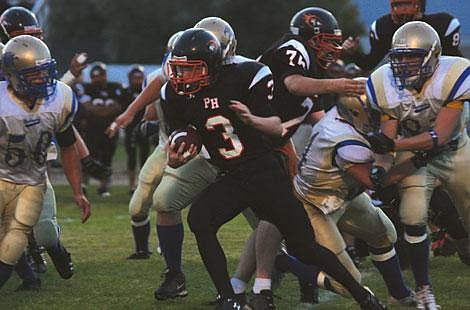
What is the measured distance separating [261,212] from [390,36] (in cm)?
239

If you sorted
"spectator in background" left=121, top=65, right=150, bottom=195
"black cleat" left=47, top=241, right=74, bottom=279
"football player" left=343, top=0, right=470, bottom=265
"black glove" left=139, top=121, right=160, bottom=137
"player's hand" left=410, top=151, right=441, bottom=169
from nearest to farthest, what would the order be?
"player's hand" left=410, top=151, right=441, bottom=169 < "black cleat" left=47, top=241, right=74, bottom=279 < "black glove" left=139, top=121, right=160, bottom=137 < "football player" left=343, top=0, right=470, bottom=265 < "spectator in background" left=121, top=65, right=150, bottom=195

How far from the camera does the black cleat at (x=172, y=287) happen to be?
577cm

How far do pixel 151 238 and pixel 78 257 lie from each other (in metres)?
1.24

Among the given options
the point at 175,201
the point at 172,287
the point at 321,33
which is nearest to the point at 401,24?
the point at 321,33

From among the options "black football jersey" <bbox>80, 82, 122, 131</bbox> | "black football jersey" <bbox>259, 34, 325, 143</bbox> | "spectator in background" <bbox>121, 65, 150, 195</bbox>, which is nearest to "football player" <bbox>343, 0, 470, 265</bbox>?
"black football jersey" <bbox>259, 34, 325, 143</bbox>

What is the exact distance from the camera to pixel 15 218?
525 centimetres

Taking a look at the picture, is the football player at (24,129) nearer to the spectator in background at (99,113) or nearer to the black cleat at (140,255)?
the black cleat at (140,255)

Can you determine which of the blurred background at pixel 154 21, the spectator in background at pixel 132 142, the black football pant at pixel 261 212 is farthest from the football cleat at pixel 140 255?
the blurred background at pixel 154 21

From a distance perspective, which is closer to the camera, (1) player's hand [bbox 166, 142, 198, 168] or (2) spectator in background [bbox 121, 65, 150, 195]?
(1) player's hand [bbox 166, 142, 198, 168]

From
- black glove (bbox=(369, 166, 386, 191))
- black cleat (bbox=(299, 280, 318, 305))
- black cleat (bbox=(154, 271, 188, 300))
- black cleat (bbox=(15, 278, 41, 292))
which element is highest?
black glove (bbox=(369, 166, 386, 191))

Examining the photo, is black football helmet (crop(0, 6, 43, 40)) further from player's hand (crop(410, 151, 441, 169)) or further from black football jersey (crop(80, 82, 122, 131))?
black football jersey (crop(80, 82, 122, 131))

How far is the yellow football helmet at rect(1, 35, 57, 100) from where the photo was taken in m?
5.20

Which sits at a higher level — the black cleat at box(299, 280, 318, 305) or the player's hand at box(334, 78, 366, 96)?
the player's hand at box(334, 78, 366, 96)

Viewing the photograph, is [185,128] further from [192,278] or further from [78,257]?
[78,257]
